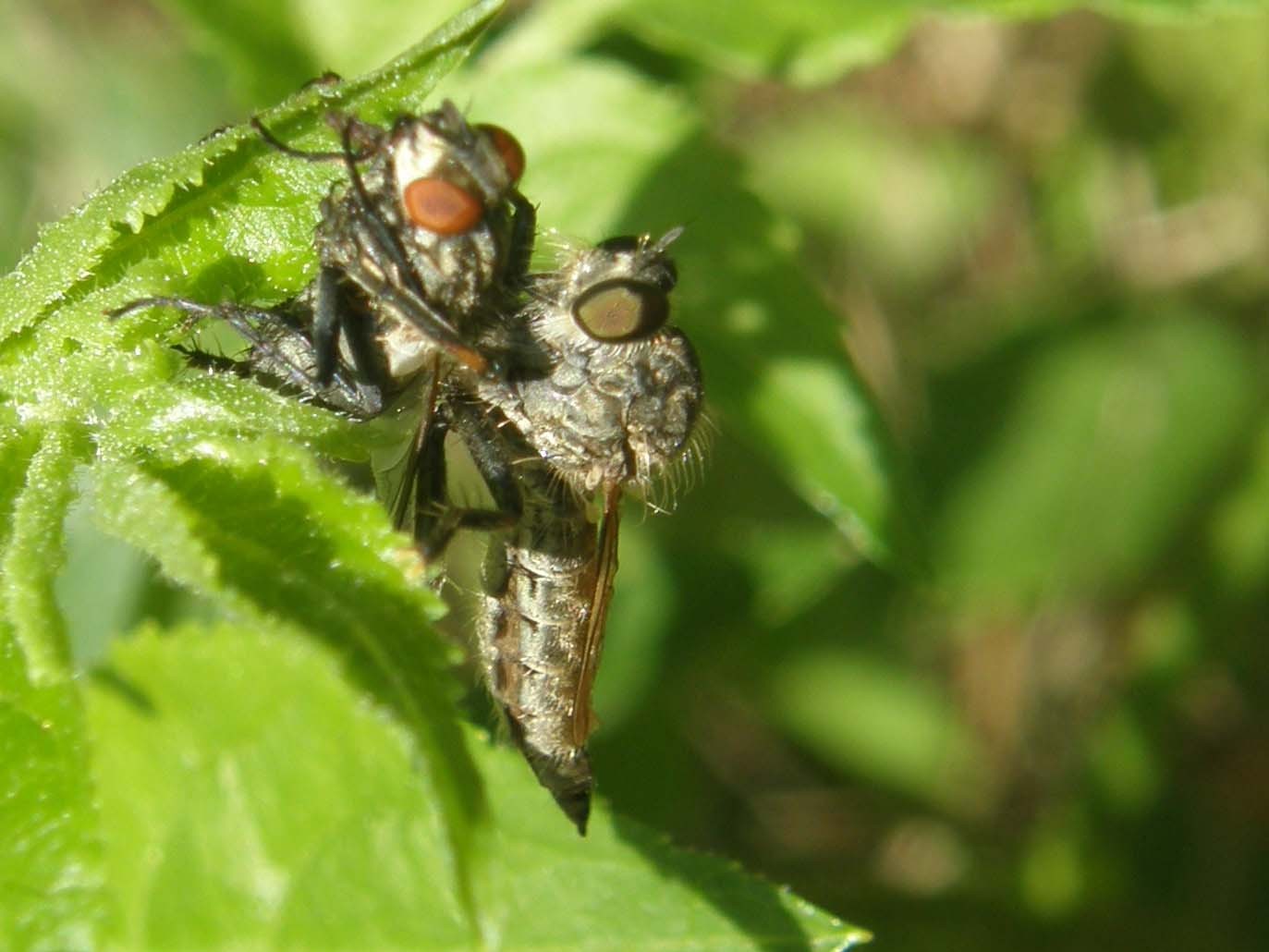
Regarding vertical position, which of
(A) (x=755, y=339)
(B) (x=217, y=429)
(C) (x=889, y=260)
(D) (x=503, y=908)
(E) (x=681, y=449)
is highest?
(C) (x=889, y=260)

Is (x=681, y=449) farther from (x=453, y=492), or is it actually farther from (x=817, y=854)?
(x=817, y=854)

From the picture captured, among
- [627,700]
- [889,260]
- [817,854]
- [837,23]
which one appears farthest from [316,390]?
[889,260]

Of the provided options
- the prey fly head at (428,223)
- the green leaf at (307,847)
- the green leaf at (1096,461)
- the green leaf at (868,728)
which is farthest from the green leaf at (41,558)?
the green leaf at (1096,461)

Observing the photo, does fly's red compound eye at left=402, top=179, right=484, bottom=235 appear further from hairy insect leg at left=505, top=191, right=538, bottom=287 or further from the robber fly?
hairy insect leg at left=505, top=191, right=538, bottom=287

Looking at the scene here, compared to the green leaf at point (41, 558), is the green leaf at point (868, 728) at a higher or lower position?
higher

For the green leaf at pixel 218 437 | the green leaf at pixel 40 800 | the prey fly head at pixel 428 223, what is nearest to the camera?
the green leaf at pixel 218 437

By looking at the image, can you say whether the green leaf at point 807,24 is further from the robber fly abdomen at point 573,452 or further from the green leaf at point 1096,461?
the green leaf at point 1096,461

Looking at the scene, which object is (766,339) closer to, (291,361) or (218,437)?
(291,361)
